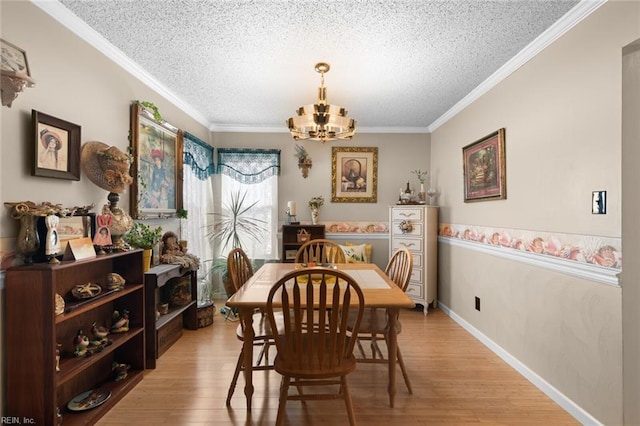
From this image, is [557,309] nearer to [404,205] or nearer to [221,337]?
[404,205]

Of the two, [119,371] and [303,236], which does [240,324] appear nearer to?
[119,371]

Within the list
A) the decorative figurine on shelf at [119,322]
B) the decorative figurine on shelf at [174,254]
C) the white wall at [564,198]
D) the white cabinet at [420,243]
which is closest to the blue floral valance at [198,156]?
the decorative figurine on shelf at [174,254]

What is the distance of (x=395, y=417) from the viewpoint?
1983 mm

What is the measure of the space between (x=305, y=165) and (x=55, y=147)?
3080 millimetres

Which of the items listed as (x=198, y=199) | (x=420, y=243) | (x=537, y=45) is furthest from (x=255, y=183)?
(x=537, y=45)

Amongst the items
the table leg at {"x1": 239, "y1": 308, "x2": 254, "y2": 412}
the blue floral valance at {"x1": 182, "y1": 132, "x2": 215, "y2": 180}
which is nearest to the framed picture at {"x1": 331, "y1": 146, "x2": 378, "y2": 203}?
the blue floral valance at {"x1": 182, "y1": 132, "x2": 215, "y2": 180}

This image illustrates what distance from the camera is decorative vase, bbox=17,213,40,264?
169 cm

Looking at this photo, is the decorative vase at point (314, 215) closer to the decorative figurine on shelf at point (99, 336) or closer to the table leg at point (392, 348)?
the table leg at point (392, 348)

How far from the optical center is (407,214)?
165 inches

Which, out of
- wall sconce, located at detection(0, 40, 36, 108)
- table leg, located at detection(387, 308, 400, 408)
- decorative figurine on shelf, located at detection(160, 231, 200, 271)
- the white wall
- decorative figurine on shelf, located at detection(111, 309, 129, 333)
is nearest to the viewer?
wall sconce, located at detection(0, 40, 36, 108)

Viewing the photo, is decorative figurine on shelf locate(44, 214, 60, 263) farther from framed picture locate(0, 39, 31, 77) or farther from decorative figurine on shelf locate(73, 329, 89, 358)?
framed picture locate(0, 39, 31, 77)

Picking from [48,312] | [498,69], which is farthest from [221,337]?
[498,69]

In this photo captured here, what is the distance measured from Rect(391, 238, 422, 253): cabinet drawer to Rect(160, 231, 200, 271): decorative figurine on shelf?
250 cm

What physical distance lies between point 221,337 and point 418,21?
3.24m
